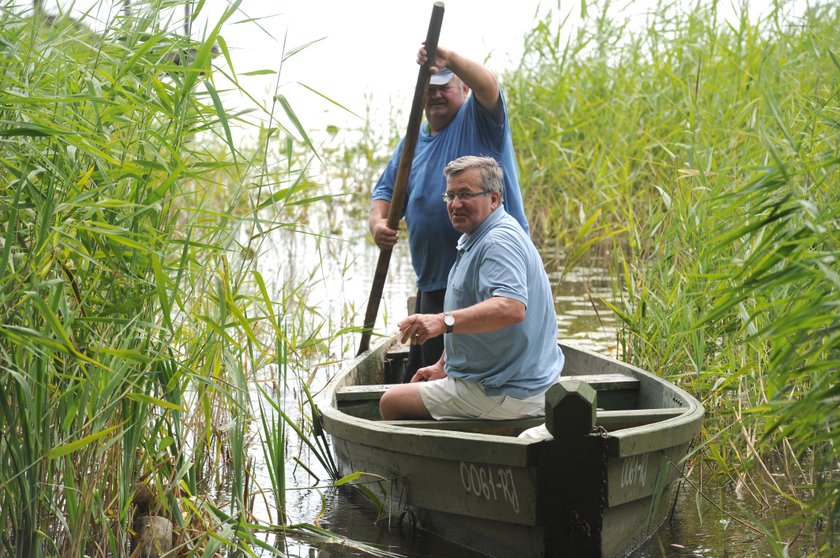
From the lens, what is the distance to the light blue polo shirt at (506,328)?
433 centimetres

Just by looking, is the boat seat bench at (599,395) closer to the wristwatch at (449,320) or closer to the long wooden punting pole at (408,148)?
the long wooden punting pole at (408,148)

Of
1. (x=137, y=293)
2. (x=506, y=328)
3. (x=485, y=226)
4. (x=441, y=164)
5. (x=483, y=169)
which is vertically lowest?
(x=506, y=328)

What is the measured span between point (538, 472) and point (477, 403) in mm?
676

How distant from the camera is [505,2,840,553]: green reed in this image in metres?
3.16

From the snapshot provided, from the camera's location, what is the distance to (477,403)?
453 centimetres

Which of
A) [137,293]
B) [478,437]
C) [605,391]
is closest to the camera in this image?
[137,293]

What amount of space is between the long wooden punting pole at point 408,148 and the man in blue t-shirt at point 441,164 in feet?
0.22

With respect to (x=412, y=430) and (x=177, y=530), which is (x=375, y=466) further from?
(x=177, y=530)

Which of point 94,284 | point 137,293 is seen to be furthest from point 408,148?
point 94,284

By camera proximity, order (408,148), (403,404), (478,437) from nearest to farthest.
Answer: (478,437), (403,404), (408,148)

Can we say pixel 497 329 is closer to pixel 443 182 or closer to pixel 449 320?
pixel 449 320

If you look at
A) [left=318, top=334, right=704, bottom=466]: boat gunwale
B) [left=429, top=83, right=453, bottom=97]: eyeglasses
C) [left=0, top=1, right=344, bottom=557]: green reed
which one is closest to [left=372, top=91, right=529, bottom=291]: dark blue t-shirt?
[left=429, top=83, right=453, bottom=97]: eyeglasses

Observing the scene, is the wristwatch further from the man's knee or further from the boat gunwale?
the man's knee

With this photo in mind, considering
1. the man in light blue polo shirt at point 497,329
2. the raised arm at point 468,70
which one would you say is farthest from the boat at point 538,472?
the raised arm at point 468,70
